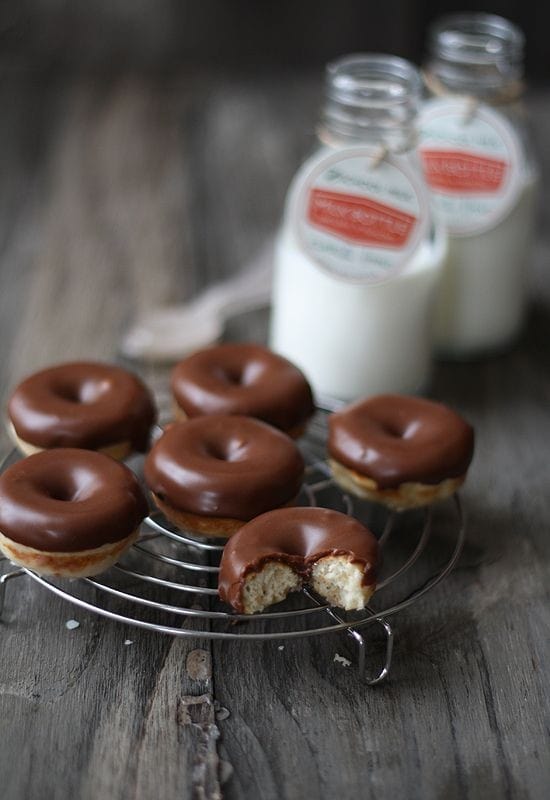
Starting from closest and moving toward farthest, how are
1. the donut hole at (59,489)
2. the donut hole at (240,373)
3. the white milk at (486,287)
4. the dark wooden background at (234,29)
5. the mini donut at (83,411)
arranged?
the donut hole at (59,489) < the mini donut at (83,411) < the donut hole at (240,373) < the white milk at (486,287) < the dark wooden background at (234,29)

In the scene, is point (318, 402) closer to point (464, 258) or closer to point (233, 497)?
point (464, 258)

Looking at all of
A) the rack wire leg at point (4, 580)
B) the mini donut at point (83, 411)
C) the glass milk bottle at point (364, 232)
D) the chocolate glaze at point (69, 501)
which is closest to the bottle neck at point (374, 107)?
the glass milk bottle at point (364, 232)

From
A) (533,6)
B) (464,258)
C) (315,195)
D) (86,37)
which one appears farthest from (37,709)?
(533,6)

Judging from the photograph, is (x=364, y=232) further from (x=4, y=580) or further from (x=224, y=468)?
(x=4, y=580)

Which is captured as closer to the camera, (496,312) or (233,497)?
(233,497)

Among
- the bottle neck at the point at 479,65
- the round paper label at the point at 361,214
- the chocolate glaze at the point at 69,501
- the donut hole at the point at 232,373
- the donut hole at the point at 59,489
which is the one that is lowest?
the donut hole at the point at 232,373

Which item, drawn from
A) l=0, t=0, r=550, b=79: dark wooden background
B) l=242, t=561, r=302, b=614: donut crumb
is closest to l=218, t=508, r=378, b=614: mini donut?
l=242, t=561, r=302, b=614: donut crumb

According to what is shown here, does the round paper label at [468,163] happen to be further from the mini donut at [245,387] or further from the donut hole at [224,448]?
the donut hole at [224,448]
